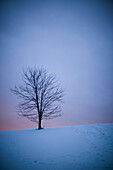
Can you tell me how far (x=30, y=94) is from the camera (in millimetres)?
11211

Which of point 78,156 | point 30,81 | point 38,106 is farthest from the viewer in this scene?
point 30,81

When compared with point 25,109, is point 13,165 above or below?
below

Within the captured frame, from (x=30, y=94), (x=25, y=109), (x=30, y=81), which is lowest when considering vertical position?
(x=25, y=109)

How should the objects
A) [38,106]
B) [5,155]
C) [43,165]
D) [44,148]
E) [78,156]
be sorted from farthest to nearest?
1. [38,106]
2. [44,148]
3. [5,155]
4. [78,156]
5. [43,165]

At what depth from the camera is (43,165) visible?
374 centimetres

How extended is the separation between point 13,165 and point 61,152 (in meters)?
2.08

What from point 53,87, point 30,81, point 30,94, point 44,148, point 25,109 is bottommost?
point 44,148

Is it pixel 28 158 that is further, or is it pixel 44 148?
pixel 44 148

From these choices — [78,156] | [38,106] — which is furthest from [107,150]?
[38,106]

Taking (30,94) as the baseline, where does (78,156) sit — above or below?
below

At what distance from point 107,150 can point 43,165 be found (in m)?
3.00

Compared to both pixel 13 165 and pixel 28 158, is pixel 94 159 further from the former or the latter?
pixel 13 165

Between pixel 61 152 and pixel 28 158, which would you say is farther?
pixel 61 152

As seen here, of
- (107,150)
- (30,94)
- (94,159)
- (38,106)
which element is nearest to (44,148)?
(94,159)
